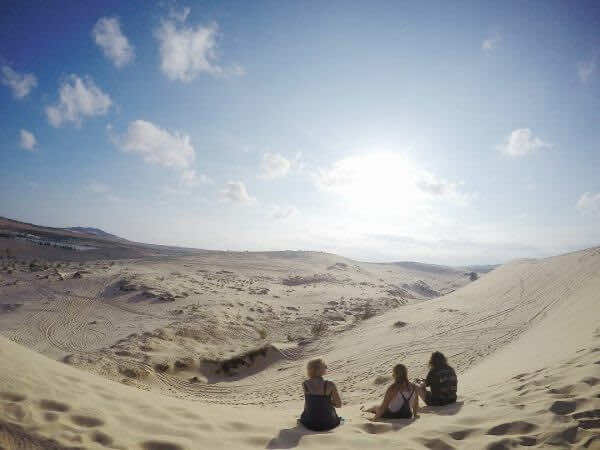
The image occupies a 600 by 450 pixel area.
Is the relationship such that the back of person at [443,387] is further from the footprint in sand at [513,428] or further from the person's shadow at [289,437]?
the person's shadow at [289,437]

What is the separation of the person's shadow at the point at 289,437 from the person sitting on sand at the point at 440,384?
205cm

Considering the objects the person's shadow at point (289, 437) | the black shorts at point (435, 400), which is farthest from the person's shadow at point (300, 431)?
the black shorts at point (435, 400)

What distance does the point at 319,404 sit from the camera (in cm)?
396

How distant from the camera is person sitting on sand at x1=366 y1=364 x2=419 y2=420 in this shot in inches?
169

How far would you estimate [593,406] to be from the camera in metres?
3.56

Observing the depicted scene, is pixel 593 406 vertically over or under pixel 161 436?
over

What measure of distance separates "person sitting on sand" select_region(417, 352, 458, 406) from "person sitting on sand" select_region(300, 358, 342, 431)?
1733 millimetres


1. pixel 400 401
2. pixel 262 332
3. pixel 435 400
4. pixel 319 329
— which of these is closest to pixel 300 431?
pixel 400 401

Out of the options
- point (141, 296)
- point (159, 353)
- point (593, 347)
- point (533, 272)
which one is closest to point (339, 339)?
point (159, 353)

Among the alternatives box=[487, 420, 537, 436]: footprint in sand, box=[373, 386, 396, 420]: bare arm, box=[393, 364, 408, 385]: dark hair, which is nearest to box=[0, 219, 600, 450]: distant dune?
box=[487, 420, 537, 436]: footprint in sand

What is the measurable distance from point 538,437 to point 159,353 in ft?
31.9

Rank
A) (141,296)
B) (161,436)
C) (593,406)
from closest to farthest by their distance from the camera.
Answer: (161,436) → (593,406) → (141,296)

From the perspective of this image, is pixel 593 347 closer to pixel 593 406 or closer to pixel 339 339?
pixel 593 406

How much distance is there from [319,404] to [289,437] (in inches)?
21.1
